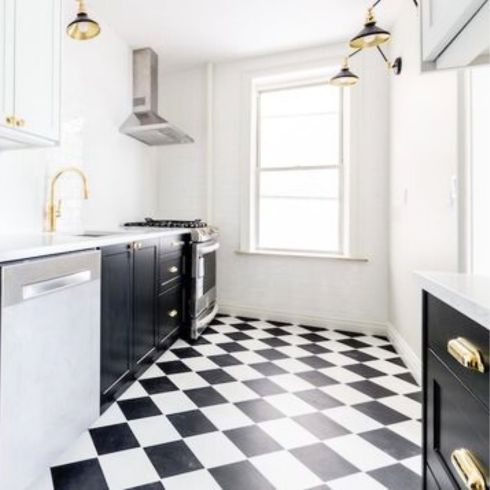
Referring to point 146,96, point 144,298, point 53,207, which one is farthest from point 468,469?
point 146,96

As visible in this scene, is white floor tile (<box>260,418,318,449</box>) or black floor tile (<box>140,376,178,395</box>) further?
black floor tile (<box>140,376,178,395</box>)

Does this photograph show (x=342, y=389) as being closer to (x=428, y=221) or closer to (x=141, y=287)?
(x=428, y=221)

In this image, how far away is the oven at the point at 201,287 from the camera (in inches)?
116

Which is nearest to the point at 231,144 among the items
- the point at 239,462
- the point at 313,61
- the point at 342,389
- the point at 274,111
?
the point at 274,111

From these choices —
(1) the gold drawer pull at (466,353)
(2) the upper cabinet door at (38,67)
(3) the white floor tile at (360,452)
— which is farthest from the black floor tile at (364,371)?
(2) the upper cabinet door at (38,67)

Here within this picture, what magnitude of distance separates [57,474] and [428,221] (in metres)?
2.27

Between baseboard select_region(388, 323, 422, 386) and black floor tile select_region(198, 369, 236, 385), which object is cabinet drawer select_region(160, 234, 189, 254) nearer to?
black floor tile select_region(198, 369, 236, 385)

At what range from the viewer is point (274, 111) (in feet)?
12.0

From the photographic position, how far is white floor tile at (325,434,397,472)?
4.78 feet

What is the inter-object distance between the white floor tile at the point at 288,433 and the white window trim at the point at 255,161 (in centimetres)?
188

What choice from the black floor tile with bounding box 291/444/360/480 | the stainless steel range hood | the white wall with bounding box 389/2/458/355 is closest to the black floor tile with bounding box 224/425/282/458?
the black floor tile with bounding box 291/444/360/480

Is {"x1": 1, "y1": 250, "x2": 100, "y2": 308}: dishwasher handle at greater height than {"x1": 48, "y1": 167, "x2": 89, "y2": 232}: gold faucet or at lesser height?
lesser

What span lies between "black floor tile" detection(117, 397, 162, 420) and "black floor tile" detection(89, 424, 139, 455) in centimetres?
10

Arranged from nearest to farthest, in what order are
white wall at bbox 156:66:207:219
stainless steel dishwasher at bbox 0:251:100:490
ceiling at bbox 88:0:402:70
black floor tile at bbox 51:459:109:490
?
1. stainless steel dishwasher at bbox 0:251:100:490
2. black floor tile at bbox 51:459:109:490
3. ceiling at bbox 88:0:402:70
4. white wall at bbox 156:66:207:219
